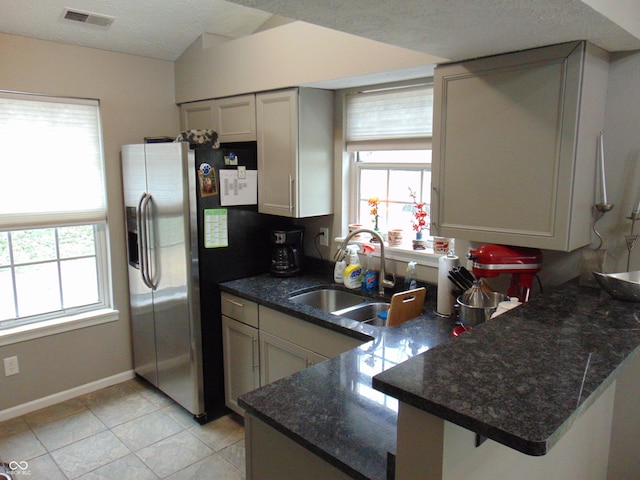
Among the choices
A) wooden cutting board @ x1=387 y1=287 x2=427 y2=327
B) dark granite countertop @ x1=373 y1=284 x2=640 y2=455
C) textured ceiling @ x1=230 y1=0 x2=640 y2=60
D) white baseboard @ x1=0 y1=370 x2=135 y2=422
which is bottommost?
white baseboard @ x1=0 y1=370 x2=135 y2=422

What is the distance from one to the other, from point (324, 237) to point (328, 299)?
48 cm

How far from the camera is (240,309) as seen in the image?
285cm

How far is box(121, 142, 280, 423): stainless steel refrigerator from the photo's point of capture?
278cm

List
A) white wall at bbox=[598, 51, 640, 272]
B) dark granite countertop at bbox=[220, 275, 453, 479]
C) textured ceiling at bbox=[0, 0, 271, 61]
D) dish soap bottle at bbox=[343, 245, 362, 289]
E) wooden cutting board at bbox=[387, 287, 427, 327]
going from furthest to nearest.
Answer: dish soap bottle at bbox=[343, 245, 362, 289] → textured ceiling at bbox=[0, 0, 271, 61] → wooden cutting board at bbox=[387, 287, 427, 327] → white wall at bbox=[598, 51, 640, 272] → dark granite countertop at bbox=[220, 275, 453, 479]

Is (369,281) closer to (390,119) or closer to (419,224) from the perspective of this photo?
(419,224)

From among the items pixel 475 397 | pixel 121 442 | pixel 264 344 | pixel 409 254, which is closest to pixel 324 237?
pixel 409 254

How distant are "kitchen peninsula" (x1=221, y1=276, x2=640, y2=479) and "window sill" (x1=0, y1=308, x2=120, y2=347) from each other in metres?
2.19

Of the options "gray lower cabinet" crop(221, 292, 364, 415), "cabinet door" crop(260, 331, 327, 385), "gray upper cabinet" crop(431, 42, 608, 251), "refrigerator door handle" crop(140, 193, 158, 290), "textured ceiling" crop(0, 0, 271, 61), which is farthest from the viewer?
"refrigerator door handle" crop(140, 193, 158, 290)

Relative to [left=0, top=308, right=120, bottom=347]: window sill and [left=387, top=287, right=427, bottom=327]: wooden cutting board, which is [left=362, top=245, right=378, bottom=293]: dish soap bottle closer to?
[left=387, top=287, right=427, bottom=327]: wooden cutting board

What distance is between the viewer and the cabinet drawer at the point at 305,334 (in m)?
2.26

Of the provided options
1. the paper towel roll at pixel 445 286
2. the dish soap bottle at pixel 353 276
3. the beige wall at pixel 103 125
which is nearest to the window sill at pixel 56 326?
the beige wall at pixel 103 125

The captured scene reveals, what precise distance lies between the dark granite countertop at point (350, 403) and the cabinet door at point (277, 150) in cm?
102

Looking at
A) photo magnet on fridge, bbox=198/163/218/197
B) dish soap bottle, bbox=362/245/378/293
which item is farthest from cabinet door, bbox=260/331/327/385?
photo magnet on fridge, bbox=198/163/218/197

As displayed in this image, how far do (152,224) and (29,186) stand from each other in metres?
0.81
